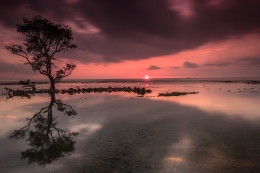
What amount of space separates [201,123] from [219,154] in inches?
266

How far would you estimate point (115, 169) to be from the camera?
731 cm

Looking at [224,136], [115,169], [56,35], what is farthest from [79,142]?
[56,35]

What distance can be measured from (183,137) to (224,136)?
2806 mm

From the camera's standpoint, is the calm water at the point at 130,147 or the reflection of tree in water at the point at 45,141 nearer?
the calm water at the point at 130,147

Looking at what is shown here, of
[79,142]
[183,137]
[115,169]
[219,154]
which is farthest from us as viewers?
[183,137]

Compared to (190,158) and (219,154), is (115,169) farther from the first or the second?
(219,154)

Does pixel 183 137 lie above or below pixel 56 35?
below

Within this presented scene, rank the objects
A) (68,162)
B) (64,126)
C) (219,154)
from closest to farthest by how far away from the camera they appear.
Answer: (68,162)
(219,154)
(64,126)

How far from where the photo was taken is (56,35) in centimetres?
4512

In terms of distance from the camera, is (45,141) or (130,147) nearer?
(130,147)

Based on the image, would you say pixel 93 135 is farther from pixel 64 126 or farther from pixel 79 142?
pixel 64 126

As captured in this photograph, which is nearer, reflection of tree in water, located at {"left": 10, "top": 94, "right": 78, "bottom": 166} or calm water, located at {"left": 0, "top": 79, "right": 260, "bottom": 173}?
calm water, located at {"left": 0, "top": 79, "right": 260, "bottom": 173}

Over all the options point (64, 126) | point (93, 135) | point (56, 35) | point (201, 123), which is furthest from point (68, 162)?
point (56, 35)

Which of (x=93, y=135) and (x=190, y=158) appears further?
(x=93, y=135)
